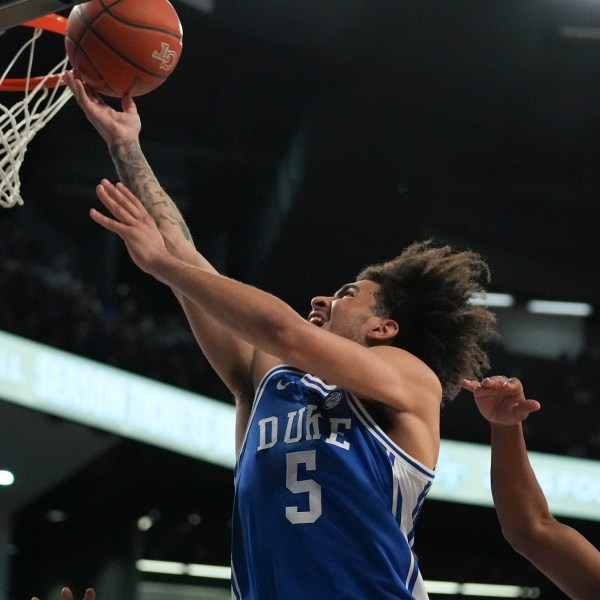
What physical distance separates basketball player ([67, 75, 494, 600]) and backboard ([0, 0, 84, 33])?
416 mm

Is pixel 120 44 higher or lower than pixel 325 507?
higher

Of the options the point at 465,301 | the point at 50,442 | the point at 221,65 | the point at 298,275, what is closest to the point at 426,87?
the point at 221,65

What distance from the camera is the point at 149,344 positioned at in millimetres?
10531

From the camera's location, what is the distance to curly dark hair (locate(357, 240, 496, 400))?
2742 mm

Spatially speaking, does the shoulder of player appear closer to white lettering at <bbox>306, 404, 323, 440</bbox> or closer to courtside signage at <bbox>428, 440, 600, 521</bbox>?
white lettering at <bbox>306, 404, 323, 440</bbox>

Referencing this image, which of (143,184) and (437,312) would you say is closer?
(437,312)

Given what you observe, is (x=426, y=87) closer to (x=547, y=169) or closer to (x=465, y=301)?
(x=547, y=169)

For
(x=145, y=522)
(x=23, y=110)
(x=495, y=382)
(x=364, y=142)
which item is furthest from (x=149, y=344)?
(x=495, y=382)

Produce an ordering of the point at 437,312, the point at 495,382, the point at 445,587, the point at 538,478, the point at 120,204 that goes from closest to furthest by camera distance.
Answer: the point at 120,204, the point at 495,382, the point at 437,312, the point at 538,478, the point at 445,587

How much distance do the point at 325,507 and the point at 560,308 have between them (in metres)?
10.2

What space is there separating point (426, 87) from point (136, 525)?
16.6 ft

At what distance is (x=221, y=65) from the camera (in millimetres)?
9469

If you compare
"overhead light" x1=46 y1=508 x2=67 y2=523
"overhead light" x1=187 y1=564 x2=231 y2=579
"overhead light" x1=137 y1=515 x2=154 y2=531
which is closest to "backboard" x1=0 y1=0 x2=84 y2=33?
"overhead light" x1=46 y1=508 x2=67 y2=523

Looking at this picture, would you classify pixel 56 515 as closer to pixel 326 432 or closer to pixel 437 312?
pixel 437 312
